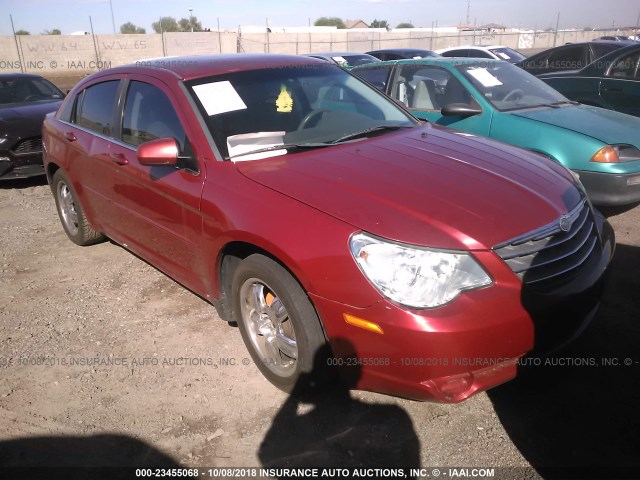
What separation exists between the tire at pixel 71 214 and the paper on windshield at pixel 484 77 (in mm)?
4129

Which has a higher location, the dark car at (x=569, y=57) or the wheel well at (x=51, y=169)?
the dark car at (x=569, y=57)

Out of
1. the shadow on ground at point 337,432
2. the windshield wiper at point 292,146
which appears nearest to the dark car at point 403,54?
the windshield wiper at point 292,146

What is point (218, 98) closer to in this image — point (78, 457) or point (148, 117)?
point (148, 117)

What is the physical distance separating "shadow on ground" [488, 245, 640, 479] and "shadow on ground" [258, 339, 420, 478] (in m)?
0.54

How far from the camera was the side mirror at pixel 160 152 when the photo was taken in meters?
3.10

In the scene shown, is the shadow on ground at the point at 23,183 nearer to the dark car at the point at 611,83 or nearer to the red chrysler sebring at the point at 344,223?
the red chrysler sebring at the point at 344,223

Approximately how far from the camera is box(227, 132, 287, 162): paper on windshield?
3098mm

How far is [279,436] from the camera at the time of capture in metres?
2.67

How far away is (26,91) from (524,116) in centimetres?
782

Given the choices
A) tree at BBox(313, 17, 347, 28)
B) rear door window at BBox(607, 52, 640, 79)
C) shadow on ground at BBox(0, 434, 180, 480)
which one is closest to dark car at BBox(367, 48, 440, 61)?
rear door window at BBox(607, 52, 640, 79)

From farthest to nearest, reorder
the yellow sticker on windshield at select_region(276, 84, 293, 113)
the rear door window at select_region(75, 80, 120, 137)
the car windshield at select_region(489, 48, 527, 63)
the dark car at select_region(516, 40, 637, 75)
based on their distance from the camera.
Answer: the car windshield at select_region(489, 48, 527, 63) → the dark car at select_region(516, 40, 637, 75) → the rear door window at select_region(75, 80, 120, 137) → the yellow sticker on windshield at select_region(276, 84, 293, 113)

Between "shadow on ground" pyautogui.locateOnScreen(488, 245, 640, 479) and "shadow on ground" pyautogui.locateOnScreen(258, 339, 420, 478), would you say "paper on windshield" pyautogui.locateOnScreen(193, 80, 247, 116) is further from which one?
"shadow on ground" pyautogui.locateOnScreen(488, 245, 640, 479)

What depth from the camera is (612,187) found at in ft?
15.2

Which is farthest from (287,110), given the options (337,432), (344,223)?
(337,432)
